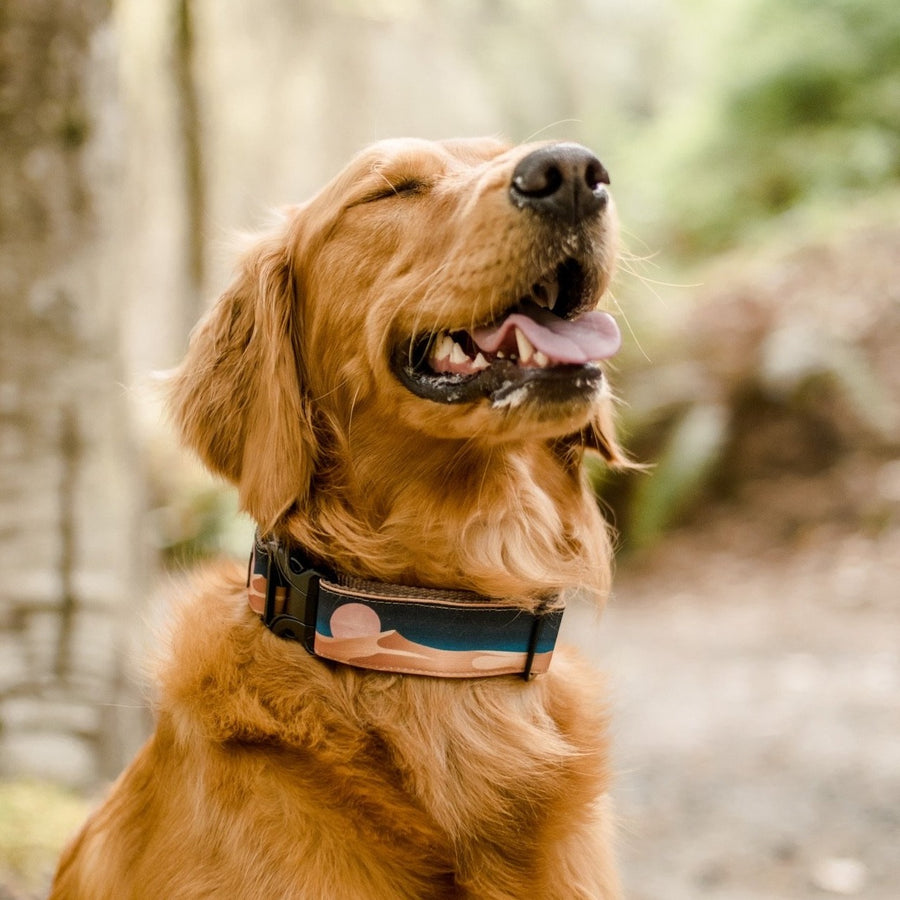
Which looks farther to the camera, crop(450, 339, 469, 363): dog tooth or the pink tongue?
crop(450, 339, 469, 363): dog tooth

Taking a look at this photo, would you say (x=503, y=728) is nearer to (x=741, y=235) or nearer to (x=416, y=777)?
(x=416, y=777)

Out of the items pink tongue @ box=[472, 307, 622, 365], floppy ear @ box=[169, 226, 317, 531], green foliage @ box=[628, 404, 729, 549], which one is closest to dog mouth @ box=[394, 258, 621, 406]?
pink tongue @ box=[472, 307, 622, 365]

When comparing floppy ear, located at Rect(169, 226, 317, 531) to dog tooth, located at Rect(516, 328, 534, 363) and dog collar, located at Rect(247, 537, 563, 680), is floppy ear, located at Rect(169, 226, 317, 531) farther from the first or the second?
dog tooth, located at Rect(516, 328, 534, 363)

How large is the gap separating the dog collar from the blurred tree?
6.48 feet

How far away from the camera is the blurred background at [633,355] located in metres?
3.90

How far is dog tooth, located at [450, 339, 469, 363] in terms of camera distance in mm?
2420

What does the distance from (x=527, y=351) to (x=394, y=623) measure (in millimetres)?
671

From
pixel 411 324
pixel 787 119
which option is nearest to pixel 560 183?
pixel 411 324

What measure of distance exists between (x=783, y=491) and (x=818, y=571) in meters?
1.25

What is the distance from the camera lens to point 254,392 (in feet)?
8.58

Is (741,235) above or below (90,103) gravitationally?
below

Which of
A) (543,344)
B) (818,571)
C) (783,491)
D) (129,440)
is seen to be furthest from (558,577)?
(783,491)

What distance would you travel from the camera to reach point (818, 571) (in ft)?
25.8

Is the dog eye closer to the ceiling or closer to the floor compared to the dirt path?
closer to the ceiling
